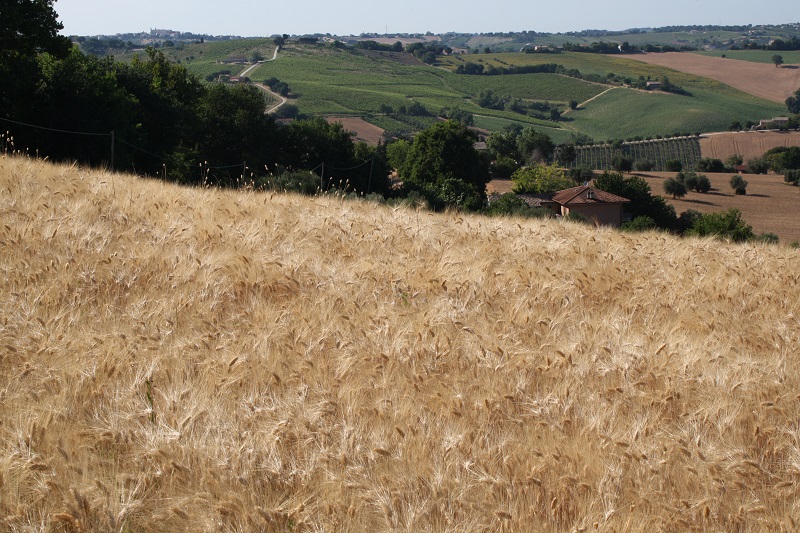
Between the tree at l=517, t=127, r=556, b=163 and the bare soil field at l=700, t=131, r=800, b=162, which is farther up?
the bare soil field at l=700, t=131, r=800, b=162

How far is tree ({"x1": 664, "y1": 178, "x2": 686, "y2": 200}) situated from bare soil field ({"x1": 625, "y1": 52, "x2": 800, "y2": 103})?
293ft

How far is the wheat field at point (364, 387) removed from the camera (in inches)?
135

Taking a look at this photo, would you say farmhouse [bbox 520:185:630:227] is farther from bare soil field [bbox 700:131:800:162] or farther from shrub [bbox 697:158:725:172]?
bare soil field [bbox 700:131:800:162]

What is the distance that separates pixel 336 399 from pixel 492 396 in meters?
0.96

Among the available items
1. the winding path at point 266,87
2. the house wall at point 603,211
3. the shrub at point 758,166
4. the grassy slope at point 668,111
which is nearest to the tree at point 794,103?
the grassy slope at point 668,111

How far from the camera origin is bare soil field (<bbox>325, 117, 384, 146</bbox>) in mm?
95875

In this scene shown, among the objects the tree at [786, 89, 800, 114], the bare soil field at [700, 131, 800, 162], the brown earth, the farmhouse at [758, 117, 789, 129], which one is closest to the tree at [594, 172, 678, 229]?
the brown earth

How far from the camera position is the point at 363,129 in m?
104

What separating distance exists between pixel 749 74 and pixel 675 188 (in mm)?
115794

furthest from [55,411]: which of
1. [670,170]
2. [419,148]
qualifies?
[670,170]

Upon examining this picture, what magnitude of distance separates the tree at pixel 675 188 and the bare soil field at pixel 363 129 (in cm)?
3412

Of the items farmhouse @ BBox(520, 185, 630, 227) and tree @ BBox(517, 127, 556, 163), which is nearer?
farmhouse @ BBox(520, 185, 630, 227)

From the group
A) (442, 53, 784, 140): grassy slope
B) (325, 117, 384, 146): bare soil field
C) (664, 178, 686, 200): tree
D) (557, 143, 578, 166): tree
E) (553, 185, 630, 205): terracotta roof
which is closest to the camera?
(553, 185, 630, 205): terracotta roof

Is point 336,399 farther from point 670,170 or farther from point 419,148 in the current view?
point 670,170
